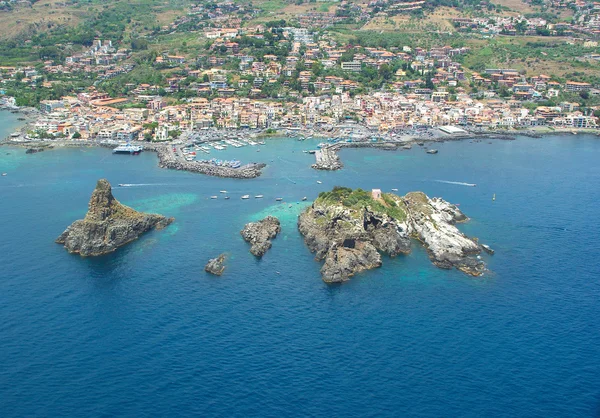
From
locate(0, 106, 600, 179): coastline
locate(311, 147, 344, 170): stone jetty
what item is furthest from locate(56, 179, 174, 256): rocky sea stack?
locate(311, 147, 344, 170): stone jetty

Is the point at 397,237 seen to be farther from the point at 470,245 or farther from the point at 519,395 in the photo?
the point at 519,395

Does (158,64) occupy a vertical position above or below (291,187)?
above

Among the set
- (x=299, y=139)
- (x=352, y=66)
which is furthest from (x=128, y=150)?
(x=352, y=66)

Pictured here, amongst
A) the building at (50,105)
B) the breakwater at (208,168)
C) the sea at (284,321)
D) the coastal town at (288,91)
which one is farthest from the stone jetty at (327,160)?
the building at (50,105)

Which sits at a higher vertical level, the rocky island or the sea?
the rocky island

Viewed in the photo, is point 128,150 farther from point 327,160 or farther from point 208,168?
point 327,160

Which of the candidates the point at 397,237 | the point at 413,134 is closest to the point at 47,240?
the point at 397,237

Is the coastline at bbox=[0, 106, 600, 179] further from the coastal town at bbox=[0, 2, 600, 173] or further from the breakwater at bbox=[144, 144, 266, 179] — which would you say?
the coastal town at bbox=[0, 2, 600, 173]
